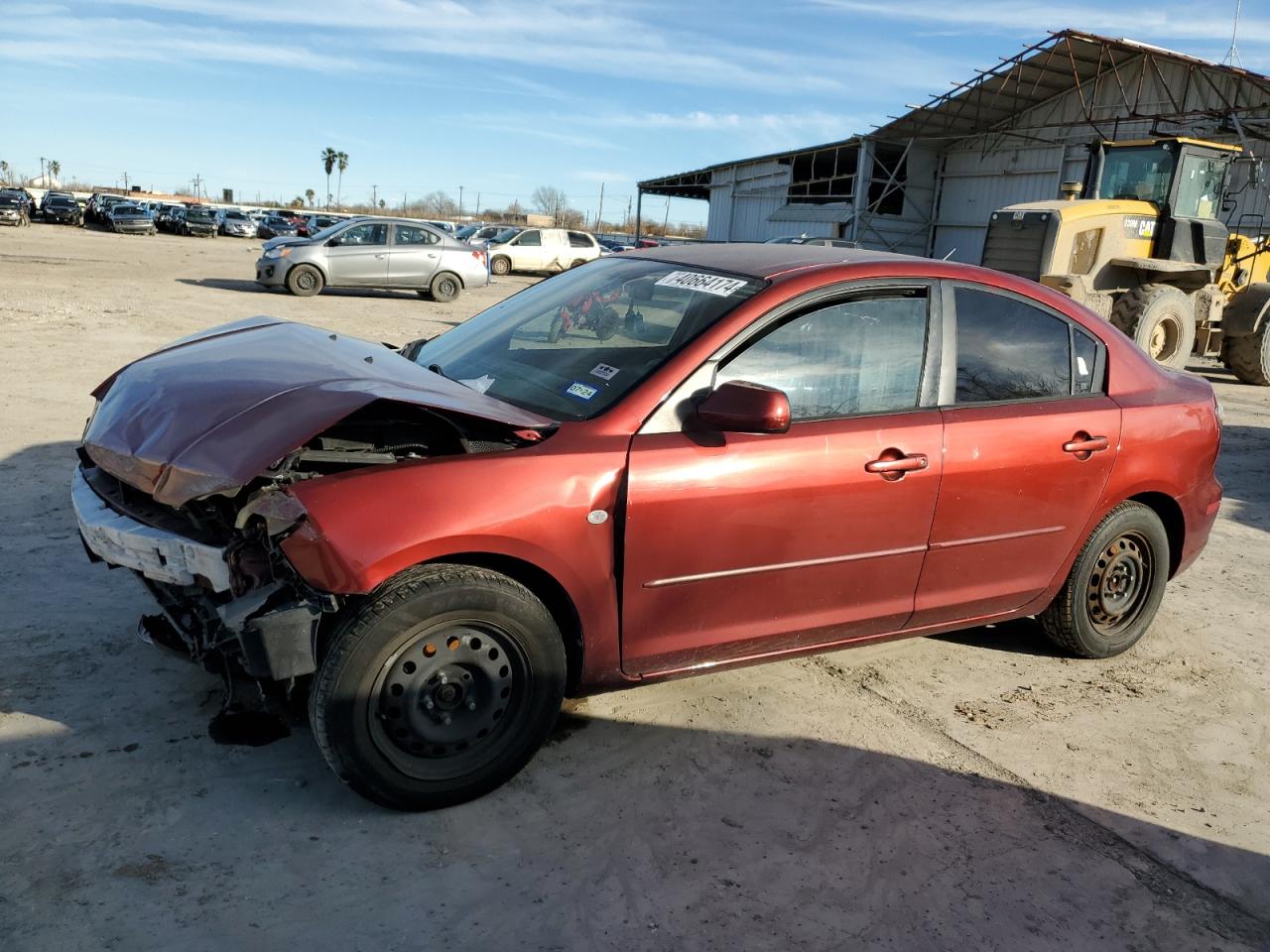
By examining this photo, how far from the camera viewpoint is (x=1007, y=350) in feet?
13.0

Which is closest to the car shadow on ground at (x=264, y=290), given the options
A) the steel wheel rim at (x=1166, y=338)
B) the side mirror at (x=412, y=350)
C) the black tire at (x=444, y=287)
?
the black tire at (x=444, y=287)

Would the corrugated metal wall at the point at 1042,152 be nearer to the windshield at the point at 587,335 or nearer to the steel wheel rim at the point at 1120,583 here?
the steel wheel rim at the point at 1120,583

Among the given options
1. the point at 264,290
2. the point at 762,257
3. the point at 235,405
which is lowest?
the point at 264,290

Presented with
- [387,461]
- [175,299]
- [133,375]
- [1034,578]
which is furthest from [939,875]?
[175,299]

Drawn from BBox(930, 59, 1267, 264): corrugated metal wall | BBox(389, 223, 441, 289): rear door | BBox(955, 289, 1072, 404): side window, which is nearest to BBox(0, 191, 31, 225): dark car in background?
BBox(389, 223, 441, 289): rear door

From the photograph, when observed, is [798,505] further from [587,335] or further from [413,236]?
[413,236]

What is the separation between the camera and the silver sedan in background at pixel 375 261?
704 inches

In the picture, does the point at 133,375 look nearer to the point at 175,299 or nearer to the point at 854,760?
the point at 854,760

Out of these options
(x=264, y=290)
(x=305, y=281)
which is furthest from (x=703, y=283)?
(x=264, y=290)

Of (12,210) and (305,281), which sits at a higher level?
(12,210)

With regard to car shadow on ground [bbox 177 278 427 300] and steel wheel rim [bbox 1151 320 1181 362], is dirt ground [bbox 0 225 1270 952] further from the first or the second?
car shadow on ground [bbox 177 278 427 300]

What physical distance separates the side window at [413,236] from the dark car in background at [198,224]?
3455 cm

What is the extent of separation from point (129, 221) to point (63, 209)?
7944mm

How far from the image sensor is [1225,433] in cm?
1020
